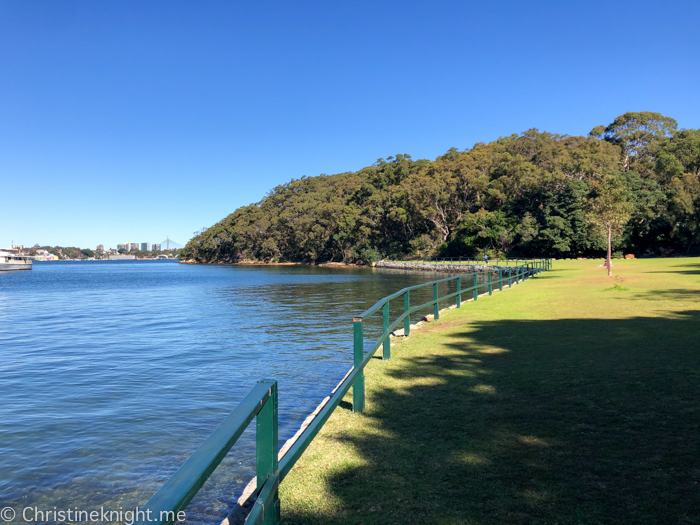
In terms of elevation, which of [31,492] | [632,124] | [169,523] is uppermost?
[632,124]

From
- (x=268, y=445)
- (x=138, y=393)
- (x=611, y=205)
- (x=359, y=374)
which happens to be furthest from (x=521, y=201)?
(x=268, y=445)

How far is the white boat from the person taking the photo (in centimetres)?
9962

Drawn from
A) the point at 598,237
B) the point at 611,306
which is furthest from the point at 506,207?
the point at 611,306

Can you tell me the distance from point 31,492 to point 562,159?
72029mm

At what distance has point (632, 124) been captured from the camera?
82.5 m

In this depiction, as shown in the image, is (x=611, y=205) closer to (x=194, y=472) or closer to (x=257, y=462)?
(x=257, y=462)

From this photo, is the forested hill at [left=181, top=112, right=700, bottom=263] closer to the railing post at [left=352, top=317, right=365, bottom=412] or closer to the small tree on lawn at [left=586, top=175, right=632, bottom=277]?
the small tree on lawn at [left=586, top=175, right=632, bottom=277]

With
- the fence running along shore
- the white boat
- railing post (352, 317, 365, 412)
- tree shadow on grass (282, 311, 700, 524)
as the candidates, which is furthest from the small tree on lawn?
the white boat

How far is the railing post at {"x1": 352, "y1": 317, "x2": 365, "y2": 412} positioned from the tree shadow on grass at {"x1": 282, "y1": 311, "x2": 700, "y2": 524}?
0.51 feet

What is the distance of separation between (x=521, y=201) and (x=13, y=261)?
10066 cm

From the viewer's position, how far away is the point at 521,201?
71812mm

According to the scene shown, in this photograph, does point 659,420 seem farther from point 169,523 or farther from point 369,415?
point 169,523

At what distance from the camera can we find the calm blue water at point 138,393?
5.59 meters

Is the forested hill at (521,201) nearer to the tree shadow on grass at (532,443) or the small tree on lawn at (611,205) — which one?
the small tree on lawn at (611,205)
